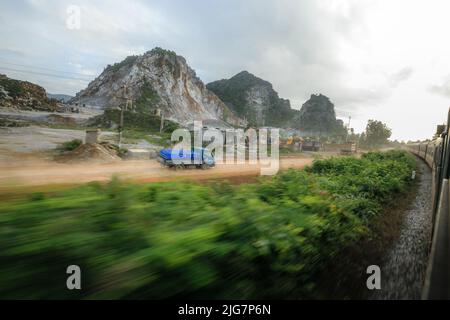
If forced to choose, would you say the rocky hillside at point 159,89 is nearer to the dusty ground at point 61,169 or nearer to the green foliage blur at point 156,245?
the dusty ground at point 61,169

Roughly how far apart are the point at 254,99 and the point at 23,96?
458ft

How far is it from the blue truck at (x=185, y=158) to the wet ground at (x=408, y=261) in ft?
45.3

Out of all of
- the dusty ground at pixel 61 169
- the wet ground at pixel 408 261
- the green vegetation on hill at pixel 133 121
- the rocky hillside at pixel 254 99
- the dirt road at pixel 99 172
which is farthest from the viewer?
the rocky hillside at pixel 254 99

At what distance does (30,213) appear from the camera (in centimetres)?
240

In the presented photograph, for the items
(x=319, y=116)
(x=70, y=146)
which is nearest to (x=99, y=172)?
(x=70, y=146)

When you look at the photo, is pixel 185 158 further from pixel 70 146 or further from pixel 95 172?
pixel 70 146

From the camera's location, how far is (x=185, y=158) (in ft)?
67.8

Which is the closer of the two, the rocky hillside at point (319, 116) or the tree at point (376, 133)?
the tree at point (376, 133)

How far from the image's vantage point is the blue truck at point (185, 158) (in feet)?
66.5

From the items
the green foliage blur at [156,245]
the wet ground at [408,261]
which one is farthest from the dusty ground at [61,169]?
the green foliage blur at [156,245]

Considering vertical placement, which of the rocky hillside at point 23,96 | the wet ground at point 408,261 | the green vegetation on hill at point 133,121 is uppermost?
the rocky hillside at point 23,96

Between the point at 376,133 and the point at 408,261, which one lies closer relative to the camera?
the point at 408,261
